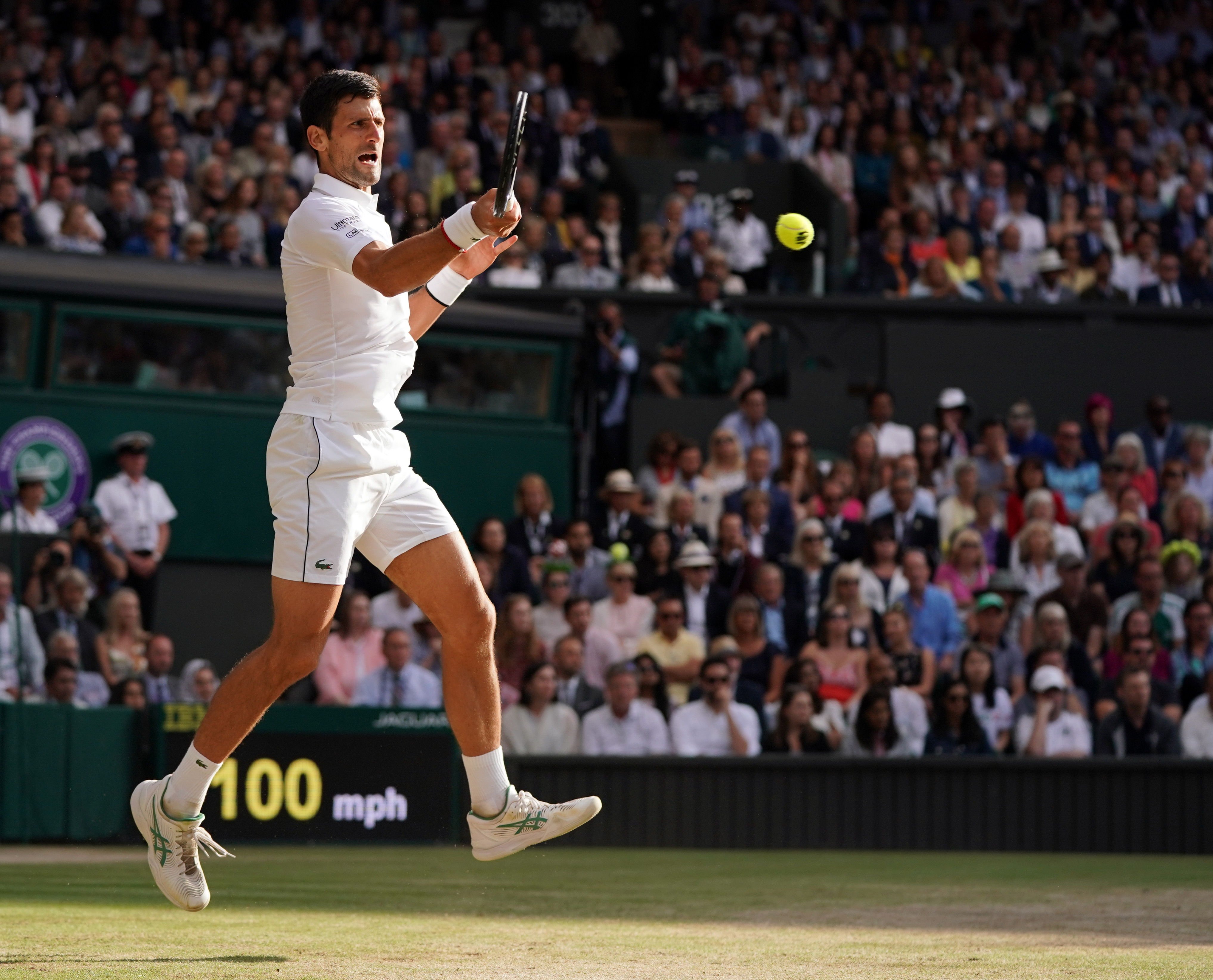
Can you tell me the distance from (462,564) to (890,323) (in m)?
12.1

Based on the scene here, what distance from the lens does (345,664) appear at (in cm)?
1198

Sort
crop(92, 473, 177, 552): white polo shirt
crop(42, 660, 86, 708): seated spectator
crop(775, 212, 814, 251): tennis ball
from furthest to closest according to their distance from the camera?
crop(92, 473, 177, 552): white polo shirt
crop(42, 660, 86, 708): seated spectator
crop(775, 212, 814, 251): tennis ball

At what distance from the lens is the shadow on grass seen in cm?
511

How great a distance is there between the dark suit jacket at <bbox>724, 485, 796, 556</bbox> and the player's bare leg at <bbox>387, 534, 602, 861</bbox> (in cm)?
823

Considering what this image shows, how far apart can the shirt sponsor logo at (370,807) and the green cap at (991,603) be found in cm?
435

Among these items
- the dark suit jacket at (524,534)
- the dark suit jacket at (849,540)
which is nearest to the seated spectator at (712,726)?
the dark suit jacket at (524,534)

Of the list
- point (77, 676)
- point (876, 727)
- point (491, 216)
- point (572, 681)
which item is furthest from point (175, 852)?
point (876, 727)

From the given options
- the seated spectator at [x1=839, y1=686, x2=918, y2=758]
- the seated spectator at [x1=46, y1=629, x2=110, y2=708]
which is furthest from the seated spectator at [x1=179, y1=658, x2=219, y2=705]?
the seated spectator at [x1=839, y1=686, x2=918, y2=758]

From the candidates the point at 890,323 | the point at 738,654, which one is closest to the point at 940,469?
the point at 890,323

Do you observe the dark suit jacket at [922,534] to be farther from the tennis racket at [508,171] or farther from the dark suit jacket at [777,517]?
the tennis racket at [508,171]

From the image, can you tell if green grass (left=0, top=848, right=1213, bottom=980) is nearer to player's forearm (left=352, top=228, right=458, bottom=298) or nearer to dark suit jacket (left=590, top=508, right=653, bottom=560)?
player's forearm (left=352, top=228, right=458, bottom=298)

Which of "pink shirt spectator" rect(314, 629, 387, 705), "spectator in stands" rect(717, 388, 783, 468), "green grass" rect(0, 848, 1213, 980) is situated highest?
"spectator in stands" rect(717, 388, 783, 468)

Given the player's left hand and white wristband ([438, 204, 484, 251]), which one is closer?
white wristband ([438, 204, 484, 251])

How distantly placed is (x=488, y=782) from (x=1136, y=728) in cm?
711
